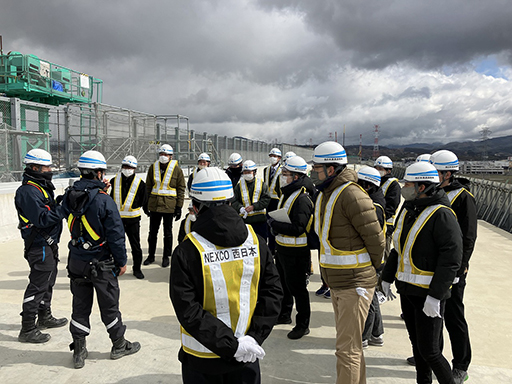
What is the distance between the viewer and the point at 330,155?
3082 mm

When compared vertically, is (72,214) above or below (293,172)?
below

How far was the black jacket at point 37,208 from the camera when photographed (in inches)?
155

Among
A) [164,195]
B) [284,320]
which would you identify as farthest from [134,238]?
[284,320]

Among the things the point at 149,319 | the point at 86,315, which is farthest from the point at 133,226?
the point at 86,315

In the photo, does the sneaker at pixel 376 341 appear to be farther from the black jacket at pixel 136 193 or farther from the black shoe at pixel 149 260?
the black shoe at pixel 149 260

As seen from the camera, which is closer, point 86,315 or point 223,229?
point 223,229

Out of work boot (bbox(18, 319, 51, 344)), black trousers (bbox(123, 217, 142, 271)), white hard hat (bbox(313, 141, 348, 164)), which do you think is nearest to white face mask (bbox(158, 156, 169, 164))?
black trousers (bbox(123, 217, 142, 271))

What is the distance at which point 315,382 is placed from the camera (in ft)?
10.8

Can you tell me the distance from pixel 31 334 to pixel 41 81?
60.2 ft

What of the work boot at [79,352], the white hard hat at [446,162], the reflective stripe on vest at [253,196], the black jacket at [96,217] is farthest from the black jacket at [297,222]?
the work boot at [79,352]

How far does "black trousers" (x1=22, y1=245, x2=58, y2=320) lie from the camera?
3.97 metres

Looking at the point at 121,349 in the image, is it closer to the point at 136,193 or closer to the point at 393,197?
the point at 136,193

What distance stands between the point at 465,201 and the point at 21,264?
23.9 feet

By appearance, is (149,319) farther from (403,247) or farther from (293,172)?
(403,247)
